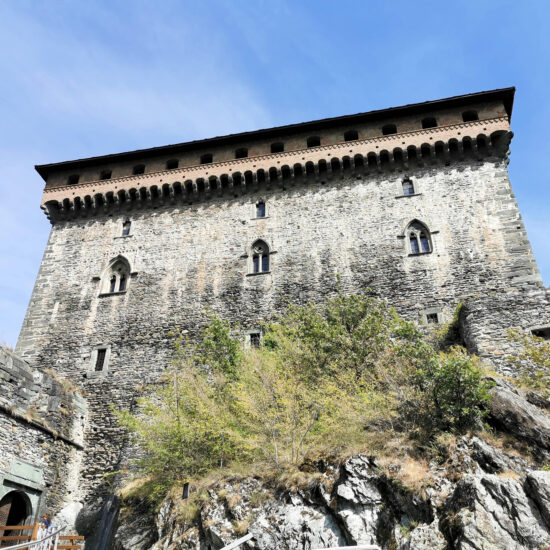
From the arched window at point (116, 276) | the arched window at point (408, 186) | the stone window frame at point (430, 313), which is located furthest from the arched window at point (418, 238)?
the arched window at point (116, 276)

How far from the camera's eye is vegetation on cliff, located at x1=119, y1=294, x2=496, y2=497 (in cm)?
1186

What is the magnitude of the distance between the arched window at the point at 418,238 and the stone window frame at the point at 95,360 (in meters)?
12.5

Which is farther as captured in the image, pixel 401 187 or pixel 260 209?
pixel 260 209

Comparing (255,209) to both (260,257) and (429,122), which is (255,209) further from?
(429,122)

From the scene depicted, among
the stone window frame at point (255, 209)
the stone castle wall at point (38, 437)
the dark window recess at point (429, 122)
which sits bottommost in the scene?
the stone castle wall at point (38, 437)

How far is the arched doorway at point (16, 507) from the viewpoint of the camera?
1480 cm

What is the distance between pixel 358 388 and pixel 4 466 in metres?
9.99

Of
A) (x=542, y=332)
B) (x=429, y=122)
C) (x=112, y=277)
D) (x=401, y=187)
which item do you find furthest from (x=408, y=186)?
(x=112, y=277)

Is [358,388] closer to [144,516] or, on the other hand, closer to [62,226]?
[144,516]

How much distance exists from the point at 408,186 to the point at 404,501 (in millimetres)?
14892

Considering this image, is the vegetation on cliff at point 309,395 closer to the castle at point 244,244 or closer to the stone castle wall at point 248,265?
the stone castle wall at point 248,265

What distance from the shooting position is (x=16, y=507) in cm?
1527

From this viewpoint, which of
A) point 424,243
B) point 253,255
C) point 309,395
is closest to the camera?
point 309,395

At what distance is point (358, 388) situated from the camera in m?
14.1
